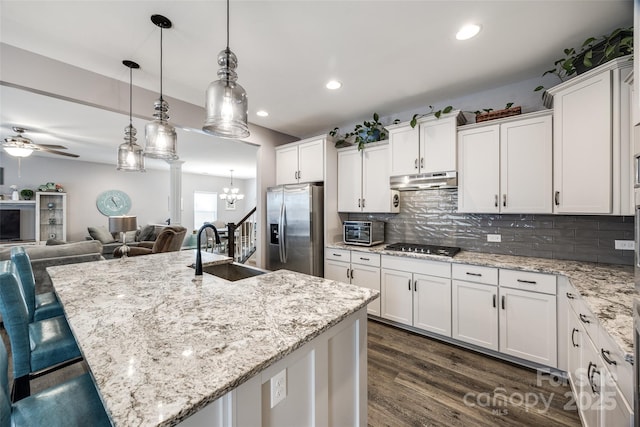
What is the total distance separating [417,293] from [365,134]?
2.26 m

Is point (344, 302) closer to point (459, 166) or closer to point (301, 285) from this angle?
point (301, 285)

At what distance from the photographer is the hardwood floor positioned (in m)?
1.74

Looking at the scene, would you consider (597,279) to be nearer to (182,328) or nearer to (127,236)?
(182,328)

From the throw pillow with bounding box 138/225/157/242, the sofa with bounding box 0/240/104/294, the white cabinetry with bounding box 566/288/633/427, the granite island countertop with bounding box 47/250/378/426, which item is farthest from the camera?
the throw pillow with bounding box 138/225/157/242

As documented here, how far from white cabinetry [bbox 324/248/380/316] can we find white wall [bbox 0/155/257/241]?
6903 millimetres

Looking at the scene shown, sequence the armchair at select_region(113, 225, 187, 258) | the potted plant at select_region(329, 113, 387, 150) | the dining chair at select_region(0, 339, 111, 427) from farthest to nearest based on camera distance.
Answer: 1. the armchair at select_region(113, 225, 187, 258)
2. the potted plant at select_region(329, 113, 387, 150)
3. the dining chair at select_region(0, 339, 111, 427)

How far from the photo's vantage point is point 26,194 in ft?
19.1

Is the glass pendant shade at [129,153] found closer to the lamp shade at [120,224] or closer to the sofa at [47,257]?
the sofa at [47,257]

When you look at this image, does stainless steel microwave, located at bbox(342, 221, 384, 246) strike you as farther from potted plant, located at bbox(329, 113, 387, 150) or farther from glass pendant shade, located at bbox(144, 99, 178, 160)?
glass pendant shade, located at bbox(144, 99, 178, 160)

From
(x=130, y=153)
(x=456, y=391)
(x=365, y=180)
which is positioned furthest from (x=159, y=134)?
(x=456, y=391)

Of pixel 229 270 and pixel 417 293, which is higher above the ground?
pixel 229 270

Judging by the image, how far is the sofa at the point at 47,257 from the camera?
3.08 meters

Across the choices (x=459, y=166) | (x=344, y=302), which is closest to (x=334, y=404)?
(x=344, y=302)

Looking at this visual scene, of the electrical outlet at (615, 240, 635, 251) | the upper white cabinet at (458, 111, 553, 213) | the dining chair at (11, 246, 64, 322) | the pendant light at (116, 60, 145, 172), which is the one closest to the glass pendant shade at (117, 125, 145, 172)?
the pendant light at (116, 60, 145, 172)
